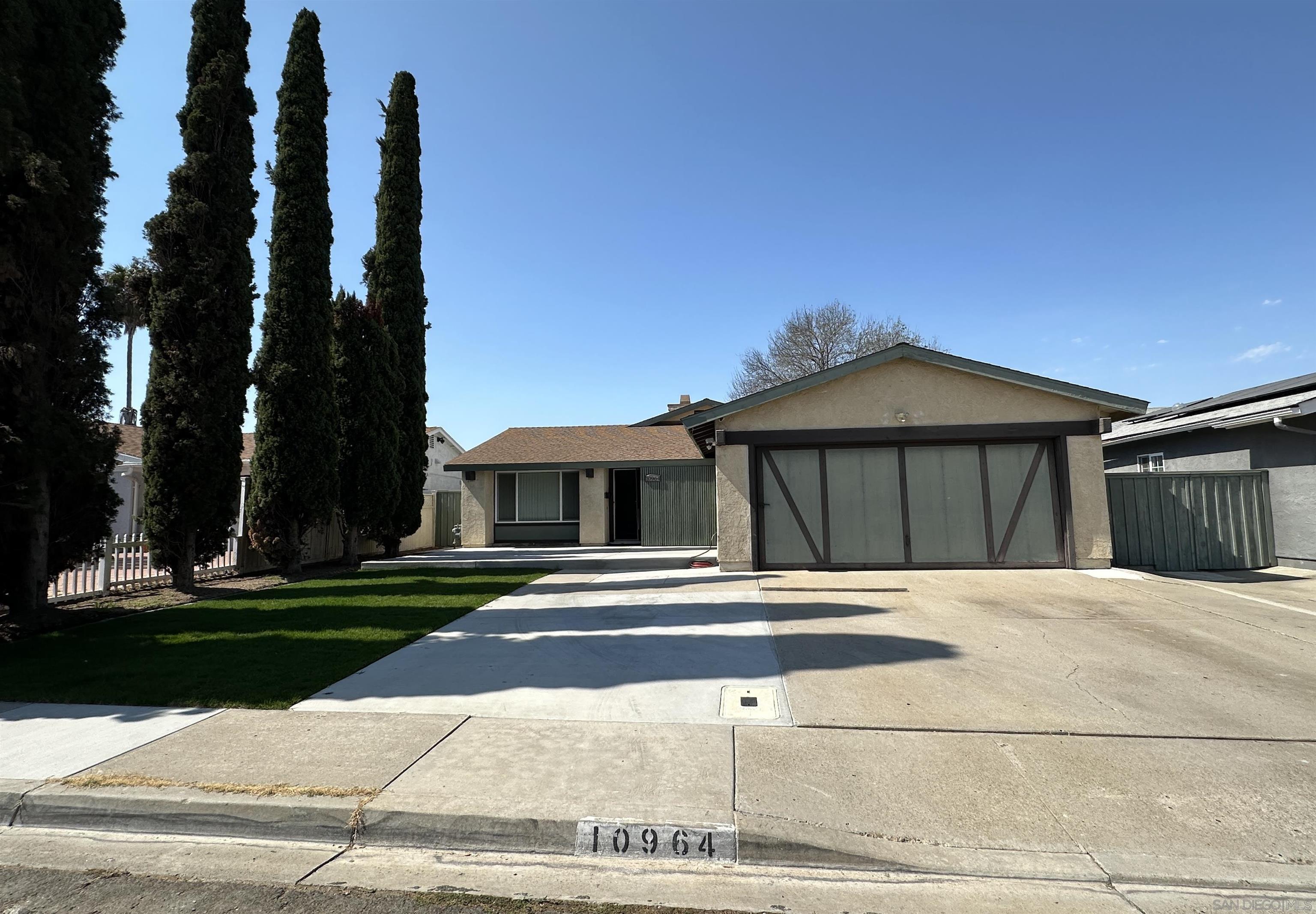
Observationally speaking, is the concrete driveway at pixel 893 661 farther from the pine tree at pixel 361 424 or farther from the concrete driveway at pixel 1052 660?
the pine tree at pixel 361 424

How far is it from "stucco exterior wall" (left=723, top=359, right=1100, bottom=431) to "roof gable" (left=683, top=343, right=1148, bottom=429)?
0.44 feet

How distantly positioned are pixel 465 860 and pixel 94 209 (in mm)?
9359

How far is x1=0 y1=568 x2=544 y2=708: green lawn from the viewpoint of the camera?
509cm

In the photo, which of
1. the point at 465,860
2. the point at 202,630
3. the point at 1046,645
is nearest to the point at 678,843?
the point at 465,860

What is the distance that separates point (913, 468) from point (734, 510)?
3251 millimetres

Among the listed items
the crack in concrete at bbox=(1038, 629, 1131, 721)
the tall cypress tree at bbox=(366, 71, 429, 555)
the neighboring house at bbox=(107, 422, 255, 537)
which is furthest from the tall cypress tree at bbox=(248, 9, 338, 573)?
the crack in concrete at bbox=(1038, 629, 1131, 721)

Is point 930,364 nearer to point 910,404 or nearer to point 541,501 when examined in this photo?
point 910,404

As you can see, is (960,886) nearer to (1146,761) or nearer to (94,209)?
(1146,761)

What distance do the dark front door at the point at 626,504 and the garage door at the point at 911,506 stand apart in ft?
33.1

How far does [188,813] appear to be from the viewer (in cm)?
328

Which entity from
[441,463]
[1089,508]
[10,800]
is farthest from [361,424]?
[441,463]

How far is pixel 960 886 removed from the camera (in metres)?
2.69

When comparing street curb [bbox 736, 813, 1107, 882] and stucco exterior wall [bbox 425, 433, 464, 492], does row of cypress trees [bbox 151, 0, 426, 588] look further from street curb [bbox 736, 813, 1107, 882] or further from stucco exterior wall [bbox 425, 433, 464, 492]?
stucco exterior wall [bbox 425, 433, 464, 492]

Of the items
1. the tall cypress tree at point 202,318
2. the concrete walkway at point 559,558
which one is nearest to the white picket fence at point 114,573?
the tall cypress tree at point 202,318
